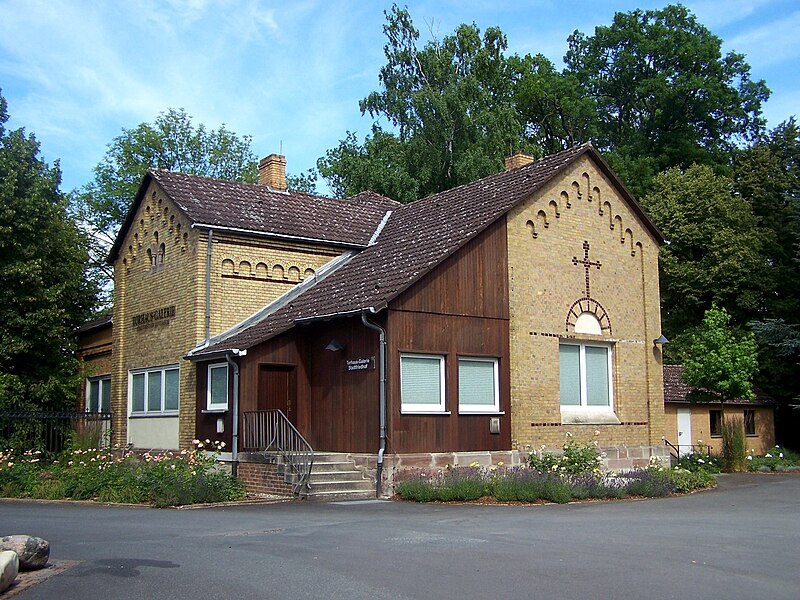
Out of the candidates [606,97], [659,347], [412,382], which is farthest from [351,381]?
Result: [606,97]

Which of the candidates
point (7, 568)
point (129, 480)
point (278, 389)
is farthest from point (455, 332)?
point (7, 568)

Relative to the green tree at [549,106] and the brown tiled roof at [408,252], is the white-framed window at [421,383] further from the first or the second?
the green tree at [549,106]

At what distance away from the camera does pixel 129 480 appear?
1855 cm

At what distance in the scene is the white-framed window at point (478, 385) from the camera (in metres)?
20.7

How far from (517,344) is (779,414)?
25377mm

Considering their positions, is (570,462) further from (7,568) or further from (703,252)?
(703,252)

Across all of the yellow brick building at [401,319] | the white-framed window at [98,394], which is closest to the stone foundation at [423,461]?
the yellow brick building at [401,319]

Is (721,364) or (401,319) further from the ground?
(401,319)

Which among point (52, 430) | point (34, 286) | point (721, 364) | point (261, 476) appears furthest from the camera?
point (721, 364)

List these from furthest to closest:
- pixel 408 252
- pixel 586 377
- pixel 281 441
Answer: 1. pixel 586 377
2. pixel 408 252
3. pixel 281 441

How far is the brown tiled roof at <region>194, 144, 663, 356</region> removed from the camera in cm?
2050

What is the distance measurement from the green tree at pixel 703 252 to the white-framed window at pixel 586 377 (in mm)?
19402

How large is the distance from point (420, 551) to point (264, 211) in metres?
16.4

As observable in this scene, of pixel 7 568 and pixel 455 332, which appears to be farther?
pixel 455 332
